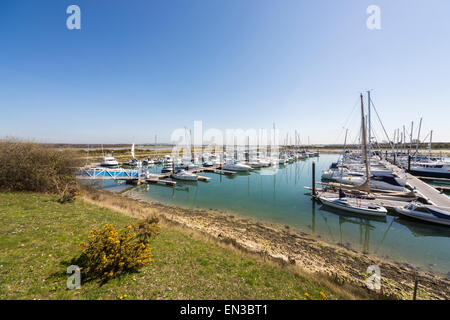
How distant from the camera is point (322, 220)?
1677 cm

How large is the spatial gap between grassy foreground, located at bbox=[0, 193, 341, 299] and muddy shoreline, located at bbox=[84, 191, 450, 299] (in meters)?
2.41

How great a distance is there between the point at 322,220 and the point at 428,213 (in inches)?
366

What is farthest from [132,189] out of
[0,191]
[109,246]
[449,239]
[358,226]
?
[449,239]

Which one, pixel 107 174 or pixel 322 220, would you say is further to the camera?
pixel 107 174

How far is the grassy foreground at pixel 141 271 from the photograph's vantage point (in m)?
4.98

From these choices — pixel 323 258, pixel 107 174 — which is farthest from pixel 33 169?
pixel 323 258

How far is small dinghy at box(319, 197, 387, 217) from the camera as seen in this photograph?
16.4 meters

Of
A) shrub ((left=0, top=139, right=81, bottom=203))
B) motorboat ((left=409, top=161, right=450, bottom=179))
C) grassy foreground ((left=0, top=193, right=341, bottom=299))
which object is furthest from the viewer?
motorboat ((left=409, top=161, right=450, bottom=179))

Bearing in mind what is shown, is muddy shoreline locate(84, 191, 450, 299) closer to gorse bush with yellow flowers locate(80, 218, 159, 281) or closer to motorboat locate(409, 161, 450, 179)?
gorse bush with yellow flowers locate(80, 218, 159, 281)

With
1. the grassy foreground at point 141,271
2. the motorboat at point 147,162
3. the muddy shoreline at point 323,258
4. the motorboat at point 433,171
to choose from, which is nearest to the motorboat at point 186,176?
the muddy shoreline at point 323,258

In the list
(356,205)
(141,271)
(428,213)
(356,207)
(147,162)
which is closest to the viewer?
(141,271)

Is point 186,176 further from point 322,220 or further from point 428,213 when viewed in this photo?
point 428,213

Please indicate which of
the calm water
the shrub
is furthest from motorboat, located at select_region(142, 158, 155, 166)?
the shrub
